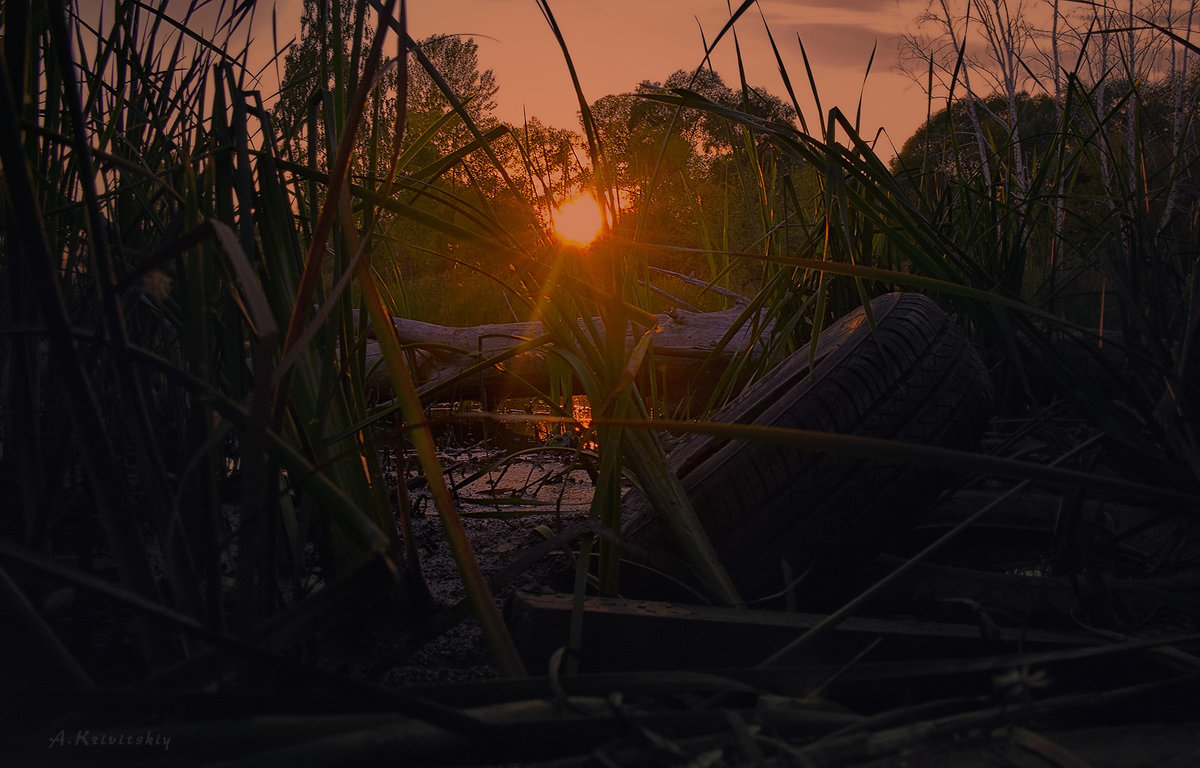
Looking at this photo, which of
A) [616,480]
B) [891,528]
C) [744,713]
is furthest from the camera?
[891,528]

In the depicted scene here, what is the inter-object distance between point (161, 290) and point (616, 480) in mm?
730

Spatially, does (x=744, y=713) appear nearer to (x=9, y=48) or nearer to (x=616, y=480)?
(x=616, y=480)

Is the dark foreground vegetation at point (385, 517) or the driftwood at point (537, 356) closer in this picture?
the dark foreground vegetation at point (385, 517)

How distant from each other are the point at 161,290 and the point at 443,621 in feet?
1.54

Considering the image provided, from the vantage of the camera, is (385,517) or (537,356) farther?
(537,356)

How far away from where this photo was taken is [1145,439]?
1198 mm

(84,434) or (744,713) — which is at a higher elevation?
(84,434)

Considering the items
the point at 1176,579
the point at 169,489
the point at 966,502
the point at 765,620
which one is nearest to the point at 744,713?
the point at 765,620

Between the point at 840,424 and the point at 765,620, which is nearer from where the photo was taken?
the point at 765,620

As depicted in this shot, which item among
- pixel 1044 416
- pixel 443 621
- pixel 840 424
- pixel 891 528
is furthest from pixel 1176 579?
pixel 443 621

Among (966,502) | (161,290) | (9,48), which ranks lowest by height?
(966,502)

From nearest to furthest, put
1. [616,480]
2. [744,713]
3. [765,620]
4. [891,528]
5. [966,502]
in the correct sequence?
[744,713] < [765,620] < [616,480] < [891,528] < [966,502]

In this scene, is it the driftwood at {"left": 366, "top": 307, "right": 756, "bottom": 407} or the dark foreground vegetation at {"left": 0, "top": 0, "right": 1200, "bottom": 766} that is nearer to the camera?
the dark foreground vegetation at {"left": 0, "top": 0, "right": 1200, "bottom": 766}

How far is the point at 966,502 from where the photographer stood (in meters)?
1.64
